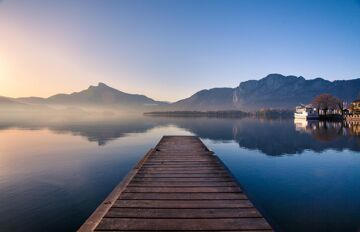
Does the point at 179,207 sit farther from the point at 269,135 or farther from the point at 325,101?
the point at 325,101

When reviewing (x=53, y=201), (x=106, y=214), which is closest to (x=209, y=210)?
(x=106, y=214)

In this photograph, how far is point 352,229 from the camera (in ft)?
33.5

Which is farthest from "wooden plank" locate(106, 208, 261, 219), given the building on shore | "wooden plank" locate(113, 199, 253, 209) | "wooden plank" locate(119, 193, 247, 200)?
the building on shore

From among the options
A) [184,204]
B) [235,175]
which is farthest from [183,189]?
[235,175]

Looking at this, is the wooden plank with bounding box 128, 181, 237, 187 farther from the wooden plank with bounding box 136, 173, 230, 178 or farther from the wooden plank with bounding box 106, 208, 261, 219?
the wooden plank with bounding box 106, 208, 261, 219

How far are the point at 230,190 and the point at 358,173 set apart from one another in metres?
17.0

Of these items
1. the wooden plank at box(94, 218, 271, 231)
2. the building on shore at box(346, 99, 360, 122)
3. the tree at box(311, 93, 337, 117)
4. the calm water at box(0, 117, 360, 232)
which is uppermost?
the tree at box(311, 93, 337, 117)

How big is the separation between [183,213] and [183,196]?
4.80 ft

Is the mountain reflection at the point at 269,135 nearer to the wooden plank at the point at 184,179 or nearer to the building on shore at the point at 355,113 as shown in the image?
the wooden plank at the point at 184,179

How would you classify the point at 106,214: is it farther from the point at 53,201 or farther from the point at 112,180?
the point at 112,180

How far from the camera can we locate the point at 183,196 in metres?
8.97

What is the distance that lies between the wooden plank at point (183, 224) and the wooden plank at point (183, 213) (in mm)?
255

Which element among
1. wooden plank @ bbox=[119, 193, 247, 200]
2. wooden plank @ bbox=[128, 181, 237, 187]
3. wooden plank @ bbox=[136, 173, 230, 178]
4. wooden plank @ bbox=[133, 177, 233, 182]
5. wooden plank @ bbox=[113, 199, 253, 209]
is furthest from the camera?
wooden plank @ bbox=[136, 173, 230, 178]

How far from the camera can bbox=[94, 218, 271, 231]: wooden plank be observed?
258 inches
